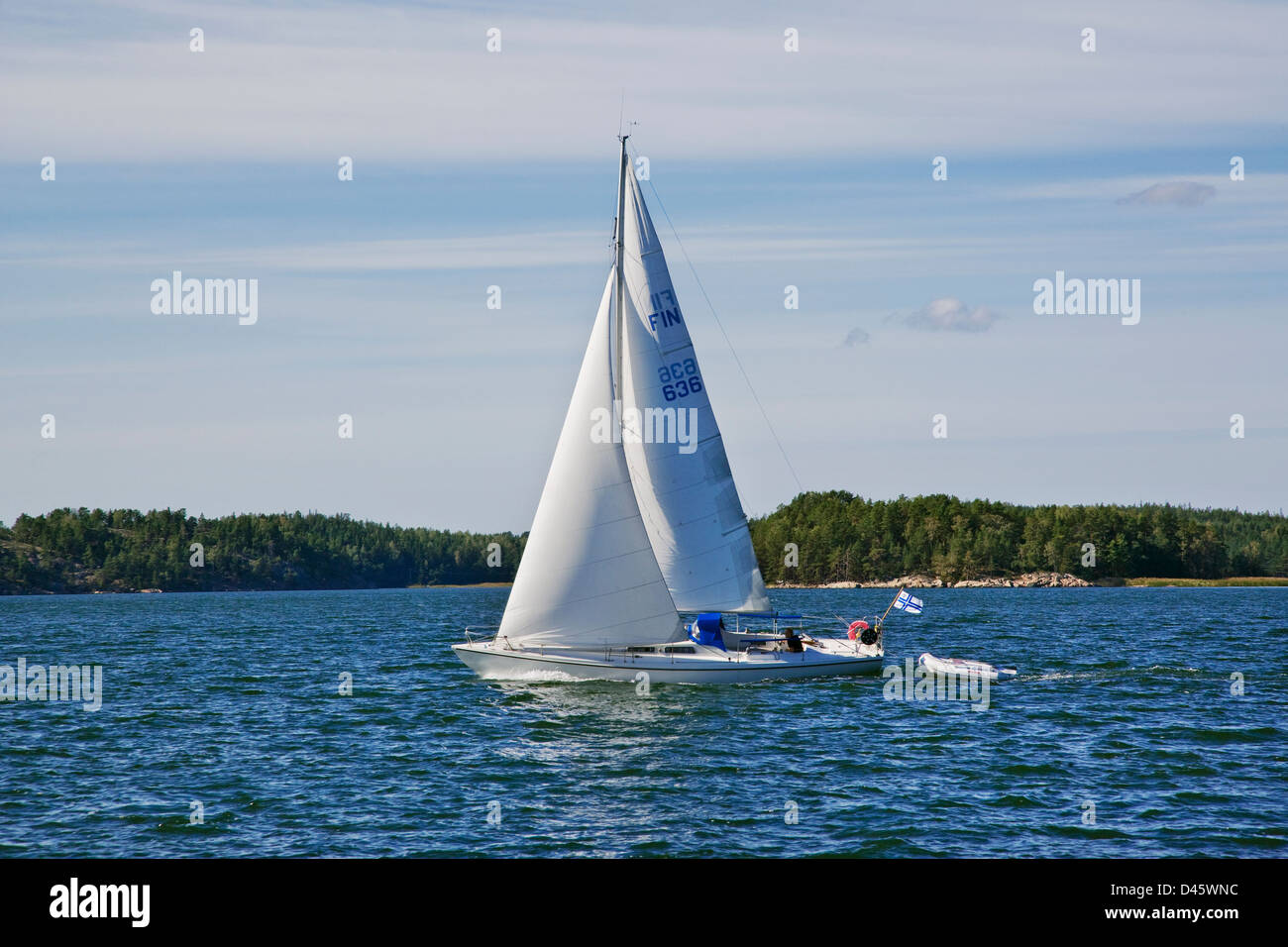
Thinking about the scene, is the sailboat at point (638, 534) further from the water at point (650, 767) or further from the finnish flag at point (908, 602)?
the finnish flag at point (908, 602)

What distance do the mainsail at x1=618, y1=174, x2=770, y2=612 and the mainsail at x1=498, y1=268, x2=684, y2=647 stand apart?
1.83m

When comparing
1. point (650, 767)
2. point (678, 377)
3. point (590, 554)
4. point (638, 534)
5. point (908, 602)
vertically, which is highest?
point (678, 377)

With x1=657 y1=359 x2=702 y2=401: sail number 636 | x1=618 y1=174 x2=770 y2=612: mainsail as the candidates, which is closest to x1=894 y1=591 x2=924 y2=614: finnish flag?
x1=618 y1=174 x2=770 y2=612: mainsail

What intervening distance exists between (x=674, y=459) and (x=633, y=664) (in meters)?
7.43

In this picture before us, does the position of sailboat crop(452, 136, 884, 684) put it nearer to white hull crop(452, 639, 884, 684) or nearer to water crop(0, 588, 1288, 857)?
white hull crop(452, 639, 884, 684)

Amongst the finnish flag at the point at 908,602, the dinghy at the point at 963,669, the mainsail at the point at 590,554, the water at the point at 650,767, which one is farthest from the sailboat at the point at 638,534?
the dinghy at the point at 963,669

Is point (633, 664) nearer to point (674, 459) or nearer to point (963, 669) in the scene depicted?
point (674, 459)

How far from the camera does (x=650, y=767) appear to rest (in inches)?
1220

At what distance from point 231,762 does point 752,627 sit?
1335 inches

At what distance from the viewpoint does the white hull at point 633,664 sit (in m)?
40.5

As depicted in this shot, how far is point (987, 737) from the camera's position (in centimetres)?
3500

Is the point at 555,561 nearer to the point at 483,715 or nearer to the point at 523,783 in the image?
the point at 483,715

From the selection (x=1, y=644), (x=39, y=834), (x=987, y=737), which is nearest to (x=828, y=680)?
(x=987, y=737)

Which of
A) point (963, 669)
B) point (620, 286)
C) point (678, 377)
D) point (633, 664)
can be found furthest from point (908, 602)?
point (620, 286)
